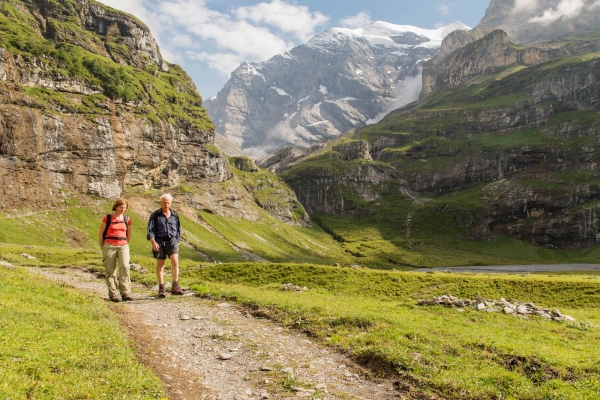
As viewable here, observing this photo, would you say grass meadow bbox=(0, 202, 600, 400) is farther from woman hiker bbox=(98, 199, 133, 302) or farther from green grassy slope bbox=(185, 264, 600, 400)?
woman hiker bbox=(98, 199, 133, 302)

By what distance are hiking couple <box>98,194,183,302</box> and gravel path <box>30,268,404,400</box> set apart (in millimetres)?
2744

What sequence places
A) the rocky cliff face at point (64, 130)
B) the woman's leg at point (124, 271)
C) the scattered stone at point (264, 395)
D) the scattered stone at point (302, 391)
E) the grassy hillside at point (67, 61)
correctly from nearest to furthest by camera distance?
the scattered stone at point (264, 395) → the scattered stone at point (302, 391) → the woman's leg at point (124, 271) → the rocky cliff face at point (64, 130) → the grassy hillside at point (67, 61)

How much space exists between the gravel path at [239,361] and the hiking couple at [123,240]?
108 inches

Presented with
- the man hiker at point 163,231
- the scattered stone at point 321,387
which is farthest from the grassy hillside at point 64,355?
the man hiker at point 163,231

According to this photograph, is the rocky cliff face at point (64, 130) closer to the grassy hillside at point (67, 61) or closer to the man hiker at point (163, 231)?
the grassy hillside at point (67, 61)

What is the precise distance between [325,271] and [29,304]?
33.1 metres

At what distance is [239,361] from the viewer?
12.0 m

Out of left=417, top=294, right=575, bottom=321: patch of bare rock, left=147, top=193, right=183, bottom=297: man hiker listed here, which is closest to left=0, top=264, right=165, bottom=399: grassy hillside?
left=147, top=193, right=183, bottom=297: man hiker

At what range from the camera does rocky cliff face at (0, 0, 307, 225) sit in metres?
124

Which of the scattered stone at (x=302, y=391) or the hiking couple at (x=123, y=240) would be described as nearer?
the scattered stone at (x=302, y=391)

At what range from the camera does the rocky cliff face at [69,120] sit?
124500mm

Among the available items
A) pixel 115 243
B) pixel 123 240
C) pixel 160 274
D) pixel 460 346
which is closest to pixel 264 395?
pixel 460 346

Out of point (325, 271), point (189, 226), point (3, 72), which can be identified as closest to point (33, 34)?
point (3, 72)

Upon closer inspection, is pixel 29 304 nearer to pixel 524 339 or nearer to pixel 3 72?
pixel 524 339
